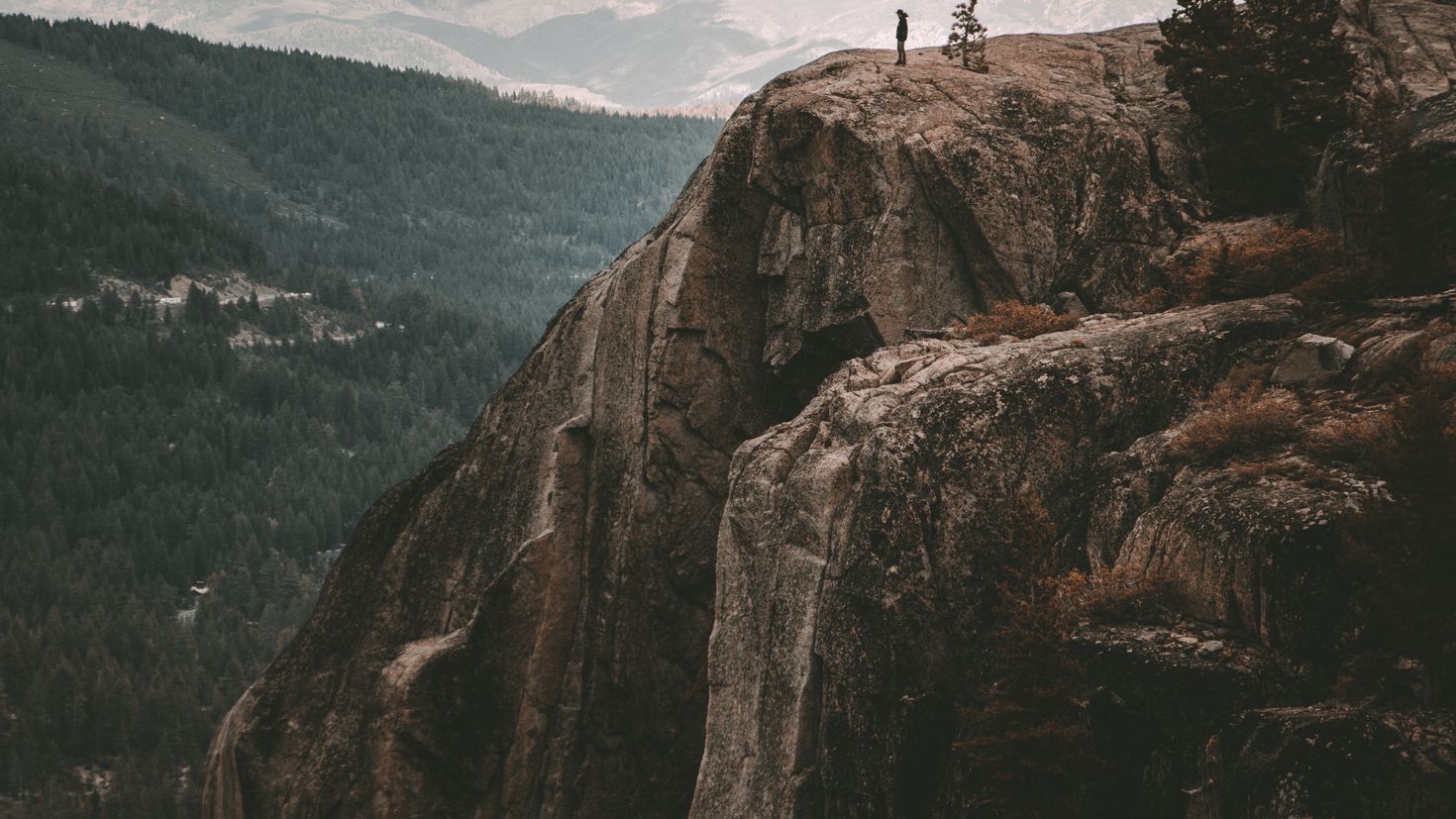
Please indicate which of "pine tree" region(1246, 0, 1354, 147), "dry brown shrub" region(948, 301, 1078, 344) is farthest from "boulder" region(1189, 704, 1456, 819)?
"pine tree" region(1246, 0, 1354, 147)

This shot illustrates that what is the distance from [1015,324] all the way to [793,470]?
6054 millimetres

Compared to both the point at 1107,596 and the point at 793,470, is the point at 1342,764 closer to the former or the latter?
the point at 1107,596

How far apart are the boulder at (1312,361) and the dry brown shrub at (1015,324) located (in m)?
4.92

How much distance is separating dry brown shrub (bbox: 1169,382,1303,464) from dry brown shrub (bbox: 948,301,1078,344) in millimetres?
5080

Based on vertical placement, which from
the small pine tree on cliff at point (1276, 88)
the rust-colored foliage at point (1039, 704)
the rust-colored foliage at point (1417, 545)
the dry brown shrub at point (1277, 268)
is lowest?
the rust-colored foliage at point (1039, 704)

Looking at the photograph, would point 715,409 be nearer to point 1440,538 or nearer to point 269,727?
point 269,727

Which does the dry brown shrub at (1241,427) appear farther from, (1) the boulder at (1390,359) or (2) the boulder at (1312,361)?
(1) the boulder at (1390,359)

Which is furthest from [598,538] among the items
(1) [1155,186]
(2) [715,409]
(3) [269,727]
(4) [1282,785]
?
(4) [1282,785]

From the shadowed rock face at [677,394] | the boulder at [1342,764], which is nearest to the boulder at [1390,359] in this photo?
the boulder at [1342,764]

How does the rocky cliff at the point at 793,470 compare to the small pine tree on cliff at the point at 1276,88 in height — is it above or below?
below

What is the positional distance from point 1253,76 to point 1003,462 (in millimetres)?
14031

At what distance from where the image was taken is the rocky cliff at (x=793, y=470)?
19.4m

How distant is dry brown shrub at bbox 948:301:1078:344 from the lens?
23.8 m

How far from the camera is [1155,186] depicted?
28094mm
